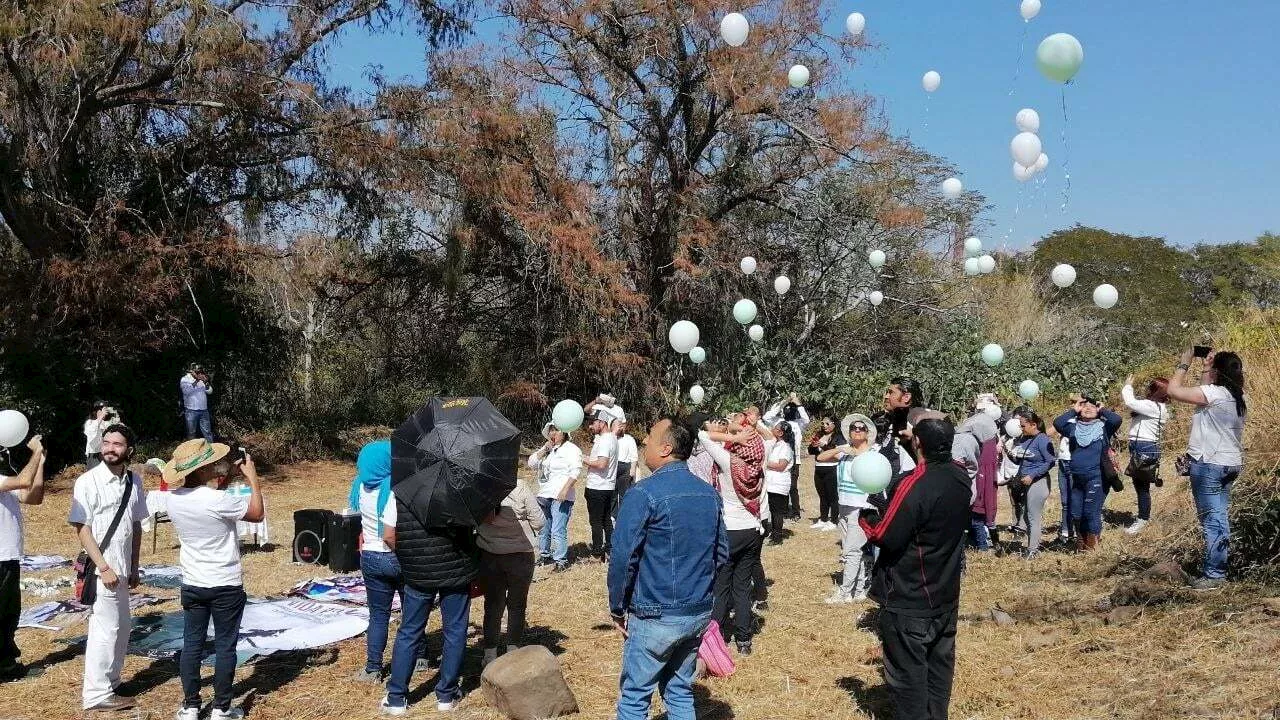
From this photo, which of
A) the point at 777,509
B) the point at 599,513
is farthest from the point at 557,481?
the point at 777,509

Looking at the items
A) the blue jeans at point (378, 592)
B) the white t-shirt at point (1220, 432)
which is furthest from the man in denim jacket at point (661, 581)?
the white t-shirt at point (1220, 432)

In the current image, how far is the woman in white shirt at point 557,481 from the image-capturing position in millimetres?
8625

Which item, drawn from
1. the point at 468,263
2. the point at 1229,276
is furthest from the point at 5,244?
the point at 1229,276

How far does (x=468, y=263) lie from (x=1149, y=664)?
49.2 ft

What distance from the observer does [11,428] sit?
5.52 m

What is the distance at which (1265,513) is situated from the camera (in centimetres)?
636

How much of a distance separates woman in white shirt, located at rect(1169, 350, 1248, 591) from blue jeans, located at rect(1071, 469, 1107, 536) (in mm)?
2297

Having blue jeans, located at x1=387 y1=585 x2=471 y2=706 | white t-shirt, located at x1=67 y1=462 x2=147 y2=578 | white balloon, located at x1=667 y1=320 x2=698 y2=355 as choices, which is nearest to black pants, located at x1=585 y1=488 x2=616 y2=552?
white balloon, located at x1=667 y1=320 x2=698 y2=355

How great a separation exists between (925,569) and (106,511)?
4.42 meters

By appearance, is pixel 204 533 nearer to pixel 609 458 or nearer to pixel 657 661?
pixel 657 661

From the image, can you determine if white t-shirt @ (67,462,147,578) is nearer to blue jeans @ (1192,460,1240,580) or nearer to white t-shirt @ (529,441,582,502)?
white t-shirt @ (529,441,582,502)

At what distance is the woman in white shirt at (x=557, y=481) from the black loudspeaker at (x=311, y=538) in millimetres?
2071

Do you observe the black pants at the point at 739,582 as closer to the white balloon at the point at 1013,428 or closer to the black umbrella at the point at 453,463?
the black umbrella at the point at 453,463

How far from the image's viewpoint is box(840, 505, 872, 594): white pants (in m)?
7.41
